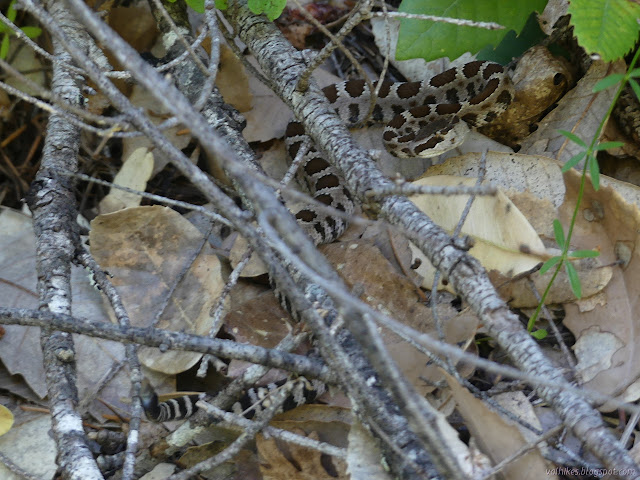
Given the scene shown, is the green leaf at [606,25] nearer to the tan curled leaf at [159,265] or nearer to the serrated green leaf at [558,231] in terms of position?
the serrated green leaf at [558,231]

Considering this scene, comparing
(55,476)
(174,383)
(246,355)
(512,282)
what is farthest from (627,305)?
(55,476)

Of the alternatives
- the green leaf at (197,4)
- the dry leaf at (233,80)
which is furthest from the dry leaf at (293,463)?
the dry leaf at (233,80)

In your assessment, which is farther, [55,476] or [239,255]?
[239,255]

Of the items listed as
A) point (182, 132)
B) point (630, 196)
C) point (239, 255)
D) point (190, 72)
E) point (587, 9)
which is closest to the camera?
point (587, 9)

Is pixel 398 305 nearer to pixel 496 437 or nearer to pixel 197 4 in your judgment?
pixel 496 437

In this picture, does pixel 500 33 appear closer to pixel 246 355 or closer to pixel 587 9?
pixel 587 9

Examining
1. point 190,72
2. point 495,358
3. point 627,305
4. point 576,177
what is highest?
point 190,72

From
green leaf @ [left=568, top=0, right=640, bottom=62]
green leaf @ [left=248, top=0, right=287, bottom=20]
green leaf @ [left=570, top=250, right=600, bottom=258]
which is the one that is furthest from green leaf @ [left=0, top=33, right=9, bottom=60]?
green leaf @ [left=570, top=250, right=600, bottom=258]
